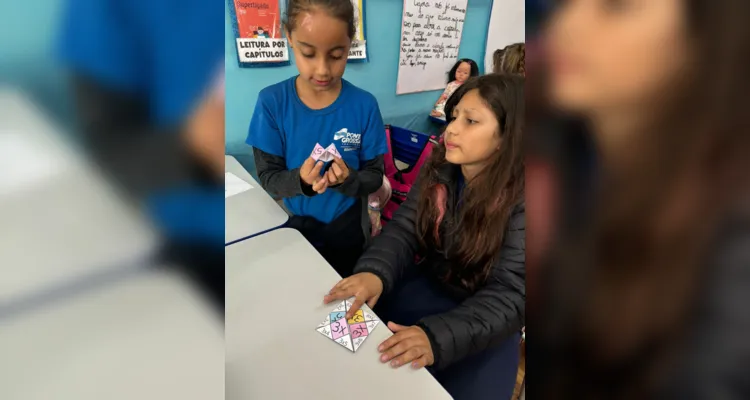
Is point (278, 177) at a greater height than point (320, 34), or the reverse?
point (320, 34)

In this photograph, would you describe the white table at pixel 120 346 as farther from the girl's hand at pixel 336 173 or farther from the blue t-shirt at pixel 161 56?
the girl's hand at pixel 336 173

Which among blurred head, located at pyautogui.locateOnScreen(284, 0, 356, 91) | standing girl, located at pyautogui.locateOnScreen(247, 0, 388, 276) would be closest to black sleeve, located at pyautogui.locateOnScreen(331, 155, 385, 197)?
standing girl, located at pyautogui.locateOnScreen(247, 0, 388, 276)

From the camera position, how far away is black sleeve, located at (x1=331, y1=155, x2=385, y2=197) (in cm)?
115

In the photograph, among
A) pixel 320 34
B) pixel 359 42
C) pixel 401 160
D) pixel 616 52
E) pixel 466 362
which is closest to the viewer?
pixel 616 52

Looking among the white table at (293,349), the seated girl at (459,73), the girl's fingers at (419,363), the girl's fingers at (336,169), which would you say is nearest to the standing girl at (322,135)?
the girl's fingers at (336,169)

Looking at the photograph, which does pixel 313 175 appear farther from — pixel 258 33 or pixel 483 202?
pixel 258 33

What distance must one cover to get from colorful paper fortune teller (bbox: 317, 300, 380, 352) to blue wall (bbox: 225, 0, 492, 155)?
2.34ft

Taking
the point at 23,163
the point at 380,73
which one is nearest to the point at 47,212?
the point at 23,163

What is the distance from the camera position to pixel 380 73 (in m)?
1.99

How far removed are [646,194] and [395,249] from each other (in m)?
0.97

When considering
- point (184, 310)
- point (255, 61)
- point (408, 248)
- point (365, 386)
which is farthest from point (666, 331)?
point (255, 61)

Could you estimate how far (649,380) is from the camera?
111 millimetres

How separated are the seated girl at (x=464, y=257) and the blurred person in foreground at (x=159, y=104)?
583 mm

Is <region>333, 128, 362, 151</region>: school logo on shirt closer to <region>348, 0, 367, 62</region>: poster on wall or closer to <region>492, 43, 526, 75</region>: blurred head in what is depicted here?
<region>492, 43, 526, 75</region>: blurred head
